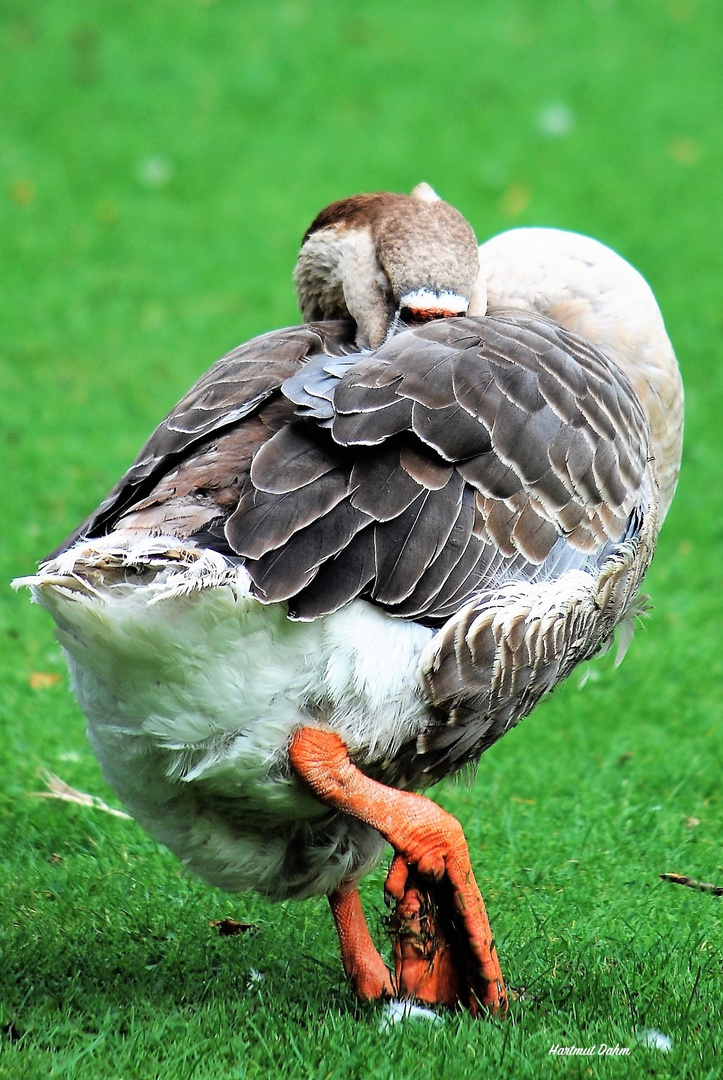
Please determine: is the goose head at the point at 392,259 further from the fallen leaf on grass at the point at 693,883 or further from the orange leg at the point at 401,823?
the fallen leaf on grass at the point at 693,883

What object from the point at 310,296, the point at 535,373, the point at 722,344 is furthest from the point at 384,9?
the point at 535,373

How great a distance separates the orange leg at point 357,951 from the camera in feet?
12.8

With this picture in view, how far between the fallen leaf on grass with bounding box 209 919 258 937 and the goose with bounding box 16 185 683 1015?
48 cm

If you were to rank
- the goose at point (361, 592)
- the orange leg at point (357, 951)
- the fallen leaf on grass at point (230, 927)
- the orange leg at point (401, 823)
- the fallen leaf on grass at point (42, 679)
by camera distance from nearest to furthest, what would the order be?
the goose at point (361, 592) < the orange leg at point (401, 823) < the orange leg at point (357, 951) < the fallen leaf on grass at point (230, 927) < the fallen leaf on grass at point (42, 679)

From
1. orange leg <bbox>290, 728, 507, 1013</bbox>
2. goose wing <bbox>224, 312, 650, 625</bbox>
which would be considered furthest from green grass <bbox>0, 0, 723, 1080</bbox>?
goose wing <bbox>224, 312, 650, 625</bbox>

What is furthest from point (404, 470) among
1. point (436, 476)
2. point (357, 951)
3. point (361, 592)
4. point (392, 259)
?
point (357, 951)

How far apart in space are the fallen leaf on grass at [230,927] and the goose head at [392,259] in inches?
72.7

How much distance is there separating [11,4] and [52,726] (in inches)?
406

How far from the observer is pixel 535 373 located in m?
3.82

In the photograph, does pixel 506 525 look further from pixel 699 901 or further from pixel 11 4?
pixel 11 4

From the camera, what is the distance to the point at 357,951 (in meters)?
3.97

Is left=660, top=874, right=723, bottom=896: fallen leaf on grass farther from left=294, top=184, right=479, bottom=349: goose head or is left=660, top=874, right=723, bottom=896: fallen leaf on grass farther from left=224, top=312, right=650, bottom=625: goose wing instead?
left=294, top=184, right=479, bottom=349: goose head

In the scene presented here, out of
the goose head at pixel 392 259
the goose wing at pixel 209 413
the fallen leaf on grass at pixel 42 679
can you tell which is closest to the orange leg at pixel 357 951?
the goose wing at pixel 209 413

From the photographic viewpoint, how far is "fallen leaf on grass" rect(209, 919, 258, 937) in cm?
436
